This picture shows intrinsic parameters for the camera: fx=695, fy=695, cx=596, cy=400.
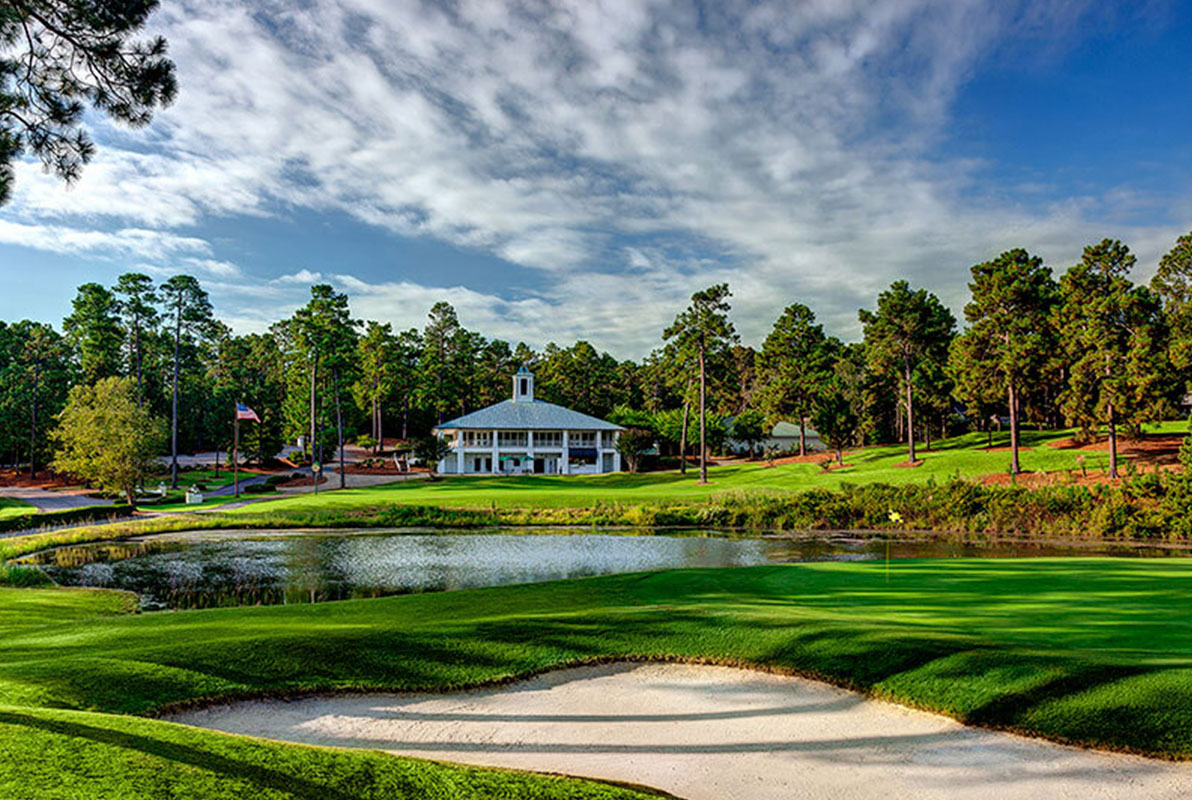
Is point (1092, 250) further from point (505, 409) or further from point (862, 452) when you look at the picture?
point (505, 409)

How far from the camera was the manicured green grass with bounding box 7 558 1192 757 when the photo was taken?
6.29 meters

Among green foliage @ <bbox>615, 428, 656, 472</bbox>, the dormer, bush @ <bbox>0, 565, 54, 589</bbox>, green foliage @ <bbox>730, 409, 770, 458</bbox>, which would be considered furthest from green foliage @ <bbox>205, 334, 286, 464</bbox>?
green foliage @ <bbox>730, 409, 770, 458</bbox>

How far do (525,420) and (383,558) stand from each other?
44.1 meters

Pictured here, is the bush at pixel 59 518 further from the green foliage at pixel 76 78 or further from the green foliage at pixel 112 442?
the green foliage at pixel 76 78

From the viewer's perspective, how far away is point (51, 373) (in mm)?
62062

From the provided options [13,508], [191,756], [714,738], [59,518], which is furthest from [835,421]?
[191,756]

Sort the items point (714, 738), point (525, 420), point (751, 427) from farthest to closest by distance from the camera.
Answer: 1. point (751, 427)
2. point (525, 420)
3. point (714, 738)

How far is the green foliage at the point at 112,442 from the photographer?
37.7 m

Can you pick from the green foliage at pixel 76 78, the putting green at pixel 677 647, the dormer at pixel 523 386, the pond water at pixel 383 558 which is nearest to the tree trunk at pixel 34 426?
the pond water at pixel 383 558

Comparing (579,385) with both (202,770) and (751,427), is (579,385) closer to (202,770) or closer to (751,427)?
(751,427)

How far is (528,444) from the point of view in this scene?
66.6 meters

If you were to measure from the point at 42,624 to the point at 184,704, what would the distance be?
6.43m

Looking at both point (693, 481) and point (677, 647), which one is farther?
point (693, 481)

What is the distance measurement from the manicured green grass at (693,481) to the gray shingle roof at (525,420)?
798cm
